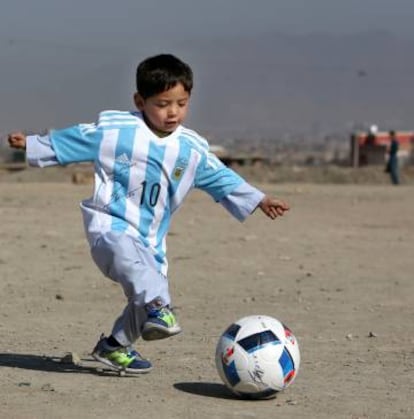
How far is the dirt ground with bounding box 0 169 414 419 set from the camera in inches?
267

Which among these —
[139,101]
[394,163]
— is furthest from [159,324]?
[394,163]

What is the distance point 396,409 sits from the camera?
6.69 metres

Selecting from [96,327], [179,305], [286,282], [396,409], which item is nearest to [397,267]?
[286,282]

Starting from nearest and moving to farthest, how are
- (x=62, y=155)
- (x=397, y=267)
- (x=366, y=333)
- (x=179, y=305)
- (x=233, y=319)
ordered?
(x=62, y=155) → (x=366, y=333) → (x=233, y=319) → (x=179, y=305) → (x=397, y=267)

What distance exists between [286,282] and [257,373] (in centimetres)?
593

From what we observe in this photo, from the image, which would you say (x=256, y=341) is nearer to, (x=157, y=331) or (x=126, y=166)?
(x=157, y=331)

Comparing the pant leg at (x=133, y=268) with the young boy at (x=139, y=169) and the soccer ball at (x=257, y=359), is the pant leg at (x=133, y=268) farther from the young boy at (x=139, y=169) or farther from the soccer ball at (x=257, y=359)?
the soccer ball at (x=257, y=359)

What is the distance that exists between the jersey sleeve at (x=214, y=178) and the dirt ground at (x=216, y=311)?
1088 millimetres

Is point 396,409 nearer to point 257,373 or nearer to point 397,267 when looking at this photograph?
point 257,373

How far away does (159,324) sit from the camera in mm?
7234

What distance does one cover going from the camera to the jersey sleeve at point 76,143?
7316mm

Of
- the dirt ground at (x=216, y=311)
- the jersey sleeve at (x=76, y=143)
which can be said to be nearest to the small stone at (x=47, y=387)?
the dirt ground at (x=216, y=311)

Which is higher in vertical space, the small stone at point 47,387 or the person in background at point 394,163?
the person in background at point 394,163

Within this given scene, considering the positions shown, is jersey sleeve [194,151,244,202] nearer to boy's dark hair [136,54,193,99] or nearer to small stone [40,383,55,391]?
boy's dark hair [136,54,193,99]
